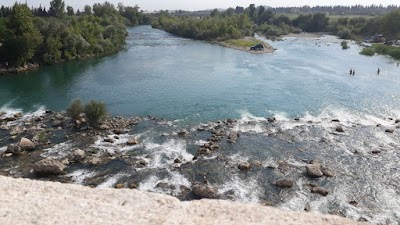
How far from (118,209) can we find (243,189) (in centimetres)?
1103

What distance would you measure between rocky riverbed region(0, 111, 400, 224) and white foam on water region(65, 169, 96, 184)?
0.29ft

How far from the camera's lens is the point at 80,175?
105ft

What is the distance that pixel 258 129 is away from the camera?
44156 mm

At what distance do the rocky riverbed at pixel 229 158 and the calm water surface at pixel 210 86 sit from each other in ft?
18.4

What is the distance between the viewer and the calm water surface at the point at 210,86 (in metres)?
52.7

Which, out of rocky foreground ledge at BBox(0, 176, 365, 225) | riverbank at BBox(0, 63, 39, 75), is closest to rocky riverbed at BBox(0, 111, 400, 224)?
rocky foreground ledge at BBox(0, 176, 365, 225)

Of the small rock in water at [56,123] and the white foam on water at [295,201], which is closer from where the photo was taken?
the white foam on water at [295,201]

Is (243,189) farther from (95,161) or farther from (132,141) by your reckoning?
(95,161)

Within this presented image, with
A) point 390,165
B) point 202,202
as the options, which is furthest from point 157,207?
point 390,165

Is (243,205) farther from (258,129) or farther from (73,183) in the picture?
(258,129)

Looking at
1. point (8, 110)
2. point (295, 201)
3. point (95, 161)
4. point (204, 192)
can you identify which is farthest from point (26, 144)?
point (295, 201)

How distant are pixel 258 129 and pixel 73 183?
2303 centimetres

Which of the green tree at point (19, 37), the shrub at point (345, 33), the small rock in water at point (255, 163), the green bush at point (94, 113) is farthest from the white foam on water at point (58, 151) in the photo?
the shrub at point (345, 33)

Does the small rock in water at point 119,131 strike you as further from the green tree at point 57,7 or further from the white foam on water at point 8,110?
the green tree at point 57,7
